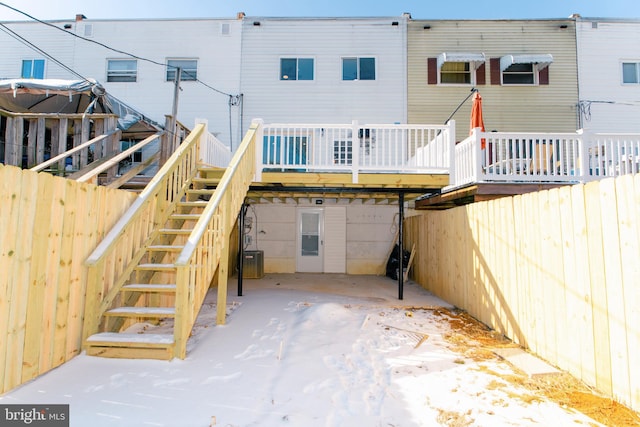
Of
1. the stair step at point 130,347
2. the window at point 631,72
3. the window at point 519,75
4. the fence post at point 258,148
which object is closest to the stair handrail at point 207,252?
the stair step at point 130,347

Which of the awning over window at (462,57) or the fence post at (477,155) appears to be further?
the awning over window at (462,57)

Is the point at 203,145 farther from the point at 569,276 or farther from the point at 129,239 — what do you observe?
the point at 569,276

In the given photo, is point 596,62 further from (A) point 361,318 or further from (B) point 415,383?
(B) point 415,383

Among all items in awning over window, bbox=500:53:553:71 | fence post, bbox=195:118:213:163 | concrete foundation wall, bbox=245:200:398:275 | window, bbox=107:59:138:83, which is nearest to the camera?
fence post, bbox=195:118:213:163

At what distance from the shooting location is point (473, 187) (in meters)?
5.79

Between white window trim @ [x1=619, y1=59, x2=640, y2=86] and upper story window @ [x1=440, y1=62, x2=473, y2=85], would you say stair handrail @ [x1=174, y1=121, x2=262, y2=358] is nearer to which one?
upper story window @ [x1=440, y1=62, x2=473, y2=85]

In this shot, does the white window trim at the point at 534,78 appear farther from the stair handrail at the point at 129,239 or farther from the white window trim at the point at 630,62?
the stair handrail at the point at 129,239

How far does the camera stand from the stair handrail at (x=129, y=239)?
10.8ft

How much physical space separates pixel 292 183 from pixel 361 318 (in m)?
2.84

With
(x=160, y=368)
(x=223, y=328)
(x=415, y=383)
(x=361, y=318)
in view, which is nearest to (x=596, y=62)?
(x=361, y=318)

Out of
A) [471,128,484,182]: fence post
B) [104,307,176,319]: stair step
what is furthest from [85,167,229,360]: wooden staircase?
[471,128,484,182]: fence post

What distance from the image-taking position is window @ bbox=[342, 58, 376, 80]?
9891 mm

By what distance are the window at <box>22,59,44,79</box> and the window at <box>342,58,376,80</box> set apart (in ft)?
31.5

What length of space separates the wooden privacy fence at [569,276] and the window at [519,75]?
22.9ft
